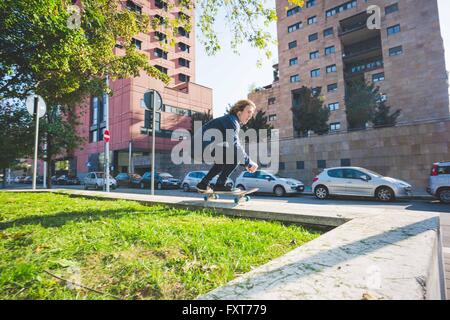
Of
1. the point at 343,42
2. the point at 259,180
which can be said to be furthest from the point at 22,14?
the point at 343,42

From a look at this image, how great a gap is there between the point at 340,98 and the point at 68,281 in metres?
35.4

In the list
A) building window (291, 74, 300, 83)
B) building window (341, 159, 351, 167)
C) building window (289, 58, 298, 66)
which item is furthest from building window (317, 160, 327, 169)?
building window (289, 58, 298, 66)

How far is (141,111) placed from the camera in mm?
34188

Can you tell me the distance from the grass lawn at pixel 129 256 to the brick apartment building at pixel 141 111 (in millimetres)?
27250

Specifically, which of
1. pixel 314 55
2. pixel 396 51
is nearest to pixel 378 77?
pixel 396 51

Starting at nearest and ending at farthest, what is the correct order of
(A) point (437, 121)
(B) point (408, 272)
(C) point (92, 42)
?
(B) point (408, 272) → (C) point (92, 42) → (A) point (437, 121)

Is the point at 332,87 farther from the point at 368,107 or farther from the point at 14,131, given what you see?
the point at 14,131

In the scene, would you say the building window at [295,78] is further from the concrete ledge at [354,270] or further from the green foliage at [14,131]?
the concrete ledge at [354,270]

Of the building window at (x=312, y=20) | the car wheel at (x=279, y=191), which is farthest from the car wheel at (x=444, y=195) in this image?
the building window at (x=312, y=20)

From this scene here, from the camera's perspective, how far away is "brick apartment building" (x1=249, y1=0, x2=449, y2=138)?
83.7 feet

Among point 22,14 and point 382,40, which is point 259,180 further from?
point 382,40

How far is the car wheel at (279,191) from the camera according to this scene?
43.2ft

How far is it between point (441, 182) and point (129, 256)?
11.6 metres

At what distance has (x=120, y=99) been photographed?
1352 inches
